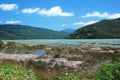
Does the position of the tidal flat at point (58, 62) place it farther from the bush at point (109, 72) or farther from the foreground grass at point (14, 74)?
the bush at point (109, 72)

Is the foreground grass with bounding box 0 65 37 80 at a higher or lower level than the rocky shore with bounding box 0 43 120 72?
higher

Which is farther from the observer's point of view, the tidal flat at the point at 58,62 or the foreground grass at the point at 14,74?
the tidal flat at the point at 58,62

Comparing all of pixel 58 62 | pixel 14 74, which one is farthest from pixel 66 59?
pixel 14 74

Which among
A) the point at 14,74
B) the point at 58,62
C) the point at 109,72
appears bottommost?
the point at 58,62

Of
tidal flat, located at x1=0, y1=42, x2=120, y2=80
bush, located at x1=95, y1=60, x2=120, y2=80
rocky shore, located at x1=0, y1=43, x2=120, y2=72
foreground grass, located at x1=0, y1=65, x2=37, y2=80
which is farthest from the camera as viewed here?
rocky shore, located at x1=0, y1=43, x2=120, y2=72

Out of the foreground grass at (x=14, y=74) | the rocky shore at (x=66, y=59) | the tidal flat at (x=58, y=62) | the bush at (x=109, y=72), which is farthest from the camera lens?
the rocky shore at (x=66, y=59)

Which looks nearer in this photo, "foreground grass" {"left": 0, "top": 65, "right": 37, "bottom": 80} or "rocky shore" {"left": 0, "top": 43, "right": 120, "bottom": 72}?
"foreground grass" {"left": 0, "top": 65, "right": 37, "bottom": 80}

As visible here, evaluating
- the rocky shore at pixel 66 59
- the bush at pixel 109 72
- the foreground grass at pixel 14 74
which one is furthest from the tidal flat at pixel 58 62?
the bush at pixel 109 72

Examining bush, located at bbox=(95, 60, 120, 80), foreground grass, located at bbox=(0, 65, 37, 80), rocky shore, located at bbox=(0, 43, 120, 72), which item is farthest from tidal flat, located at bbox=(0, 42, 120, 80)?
bush, located at bbox=(95, 60, 120, 80)

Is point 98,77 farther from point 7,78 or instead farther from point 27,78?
point 7,78

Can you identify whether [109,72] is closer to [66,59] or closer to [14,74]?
[14,74]

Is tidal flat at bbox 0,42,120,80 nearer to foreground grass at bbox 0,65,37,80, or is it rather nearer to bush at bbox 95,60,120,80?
foreground grass at bbox 0,65,37,80

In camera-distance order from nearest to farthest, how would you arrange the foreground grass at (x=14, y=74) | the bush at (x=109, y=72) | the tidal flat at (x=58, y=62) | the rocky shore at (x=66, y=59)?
the foreground grass at (x=14, y=74) < the bush at (x=109, y=72) < the tidal flat at (x=58, y=62) < the rocky shore at (x=66, y=59)

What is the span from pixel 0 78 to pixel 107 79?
4.64 m
